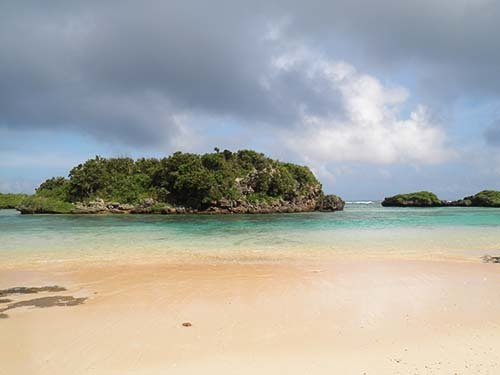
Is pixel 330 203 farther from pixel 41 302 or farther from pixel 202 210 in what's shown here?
pixel 41 302

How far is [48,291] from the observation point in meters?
7.56

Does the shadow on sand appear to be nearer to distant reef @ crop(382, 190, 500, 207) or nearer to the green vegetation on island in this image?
the green vegetation on island

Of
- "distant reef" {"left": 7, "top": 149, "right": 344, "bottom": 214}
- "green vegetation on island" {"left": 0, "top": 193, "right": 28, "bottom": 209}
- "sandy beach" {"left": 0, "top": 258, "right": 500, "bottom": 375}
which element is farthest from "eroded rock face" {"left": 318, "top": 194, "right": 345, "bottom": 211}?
"green vegetation on island" {"left": 0, "top": 193, "right": 28, "bottom": 209}

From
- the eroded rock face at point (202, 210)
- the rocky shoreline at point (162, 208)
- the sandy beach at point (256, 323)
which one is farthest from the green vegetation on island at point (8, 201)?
the sandy beach at point (256, 323)

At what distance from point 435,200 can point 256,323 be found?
103 m

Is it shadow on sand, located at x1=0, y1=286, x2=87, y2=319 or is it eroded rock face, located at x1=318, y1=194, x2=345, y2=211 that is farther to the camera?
eroded rock face, located at x1=318, y1=194, x2=345, y2=211

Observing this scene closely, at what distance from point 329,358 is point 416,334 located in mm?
1660

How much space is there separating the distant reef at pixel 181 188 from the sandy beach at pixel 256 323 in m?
47.7

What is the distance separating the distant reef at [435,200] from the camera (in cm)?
8777

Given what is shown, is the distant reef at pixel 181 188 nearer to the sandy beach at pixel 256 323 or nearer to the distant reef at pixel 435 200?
the distant reef at pixel 435 200

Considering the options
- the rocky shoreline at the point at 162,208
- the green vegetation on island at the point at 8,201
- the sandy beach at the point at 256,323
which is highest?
the green vegetation on island at the point at 8,201

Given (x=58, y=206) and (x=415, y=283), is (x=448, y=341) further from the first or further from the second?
(x=58, y=206)

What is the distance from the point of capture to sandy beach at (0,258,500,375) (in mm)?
4008

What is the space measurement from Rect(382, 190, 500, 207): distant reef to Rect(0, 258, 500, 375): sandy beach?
93.5 metres
